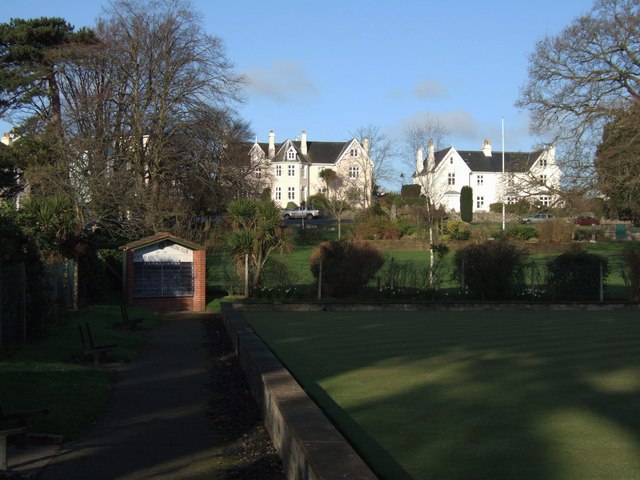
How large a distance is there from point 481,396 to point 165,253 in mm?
19002

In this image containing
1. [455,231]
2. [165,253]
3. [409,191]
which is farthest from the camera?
[409,191]

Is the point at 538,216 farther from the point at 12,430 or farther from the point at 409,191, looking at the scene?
the point at 12,430

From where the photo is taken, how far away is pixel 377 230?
180ft

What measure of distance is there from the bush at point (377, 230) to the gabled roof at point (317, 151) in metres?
36.5

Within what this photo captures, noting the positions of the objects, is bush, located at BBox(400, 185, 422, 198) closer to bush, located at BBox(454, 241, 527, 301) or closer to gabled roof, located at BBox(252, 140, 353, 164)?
gabled roof, located at BBox(252, 140, 353, 164)

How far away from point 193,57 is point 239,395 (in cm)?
2972

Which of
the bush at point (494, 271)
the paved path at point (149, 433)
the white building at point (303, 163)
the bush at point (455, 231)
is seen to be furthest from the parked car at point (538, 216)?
the paved path at point (149, 433)

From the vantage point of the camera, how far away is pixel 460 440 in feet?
21.9

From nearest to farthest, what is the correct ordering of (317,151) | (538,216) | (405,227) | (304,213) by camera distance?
(538,216) → (405,227) → (304,213) → (317,151)

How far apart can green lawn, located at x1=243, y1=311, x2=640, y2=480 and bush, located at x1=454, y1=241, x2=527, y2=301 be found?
933 centimetres

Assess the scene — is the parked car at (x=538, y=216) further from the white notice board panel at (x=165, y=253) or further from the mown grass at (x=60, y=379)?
the mown grass at (x=60, y=379)

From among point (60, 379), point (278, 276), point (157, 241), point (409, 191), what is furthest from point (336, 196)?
point (60, 379)

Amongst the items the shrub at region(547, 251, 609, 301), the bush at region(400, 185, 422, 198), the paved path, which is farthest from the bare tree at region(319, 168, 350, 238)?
the paved path

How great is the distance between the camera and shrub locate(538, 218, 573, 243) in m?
53.2
